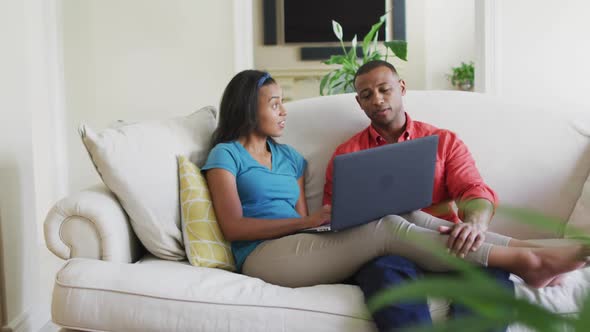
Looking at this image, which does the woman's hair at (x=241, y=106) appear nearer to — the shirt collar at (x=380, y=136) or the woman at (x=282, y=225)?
the woman at (x=282, y=225)

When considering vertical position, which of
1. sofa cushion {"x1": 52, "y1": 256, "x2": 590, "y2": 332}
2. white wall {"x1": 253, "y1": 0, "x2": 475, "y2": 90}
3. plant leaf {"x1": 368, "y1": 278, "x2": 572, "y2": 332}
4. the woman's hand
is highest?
white wall {"x1": 253, "y1": 0, "x2": 475, "y2": 90}

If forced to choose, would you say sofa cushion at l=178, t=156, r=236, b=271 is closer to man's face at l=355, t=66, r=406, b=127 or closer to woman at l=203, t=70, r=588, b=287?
woman at l=203, t=70, r=588, b=287

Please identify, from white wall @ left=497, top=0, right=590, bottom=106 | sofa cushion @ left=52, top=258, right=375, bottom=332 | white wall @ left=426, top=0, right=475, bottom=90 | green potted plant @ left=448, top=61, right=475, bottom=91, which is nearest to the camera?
sofa cushion @ left=52, top=258, right=375, bottom=332

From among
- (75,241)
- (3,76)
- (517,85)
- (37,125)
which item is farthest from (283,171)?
(517,85)

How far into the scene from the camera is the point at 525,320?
31cm

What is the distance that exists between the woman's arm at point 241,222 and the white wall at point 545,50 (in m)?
3.02

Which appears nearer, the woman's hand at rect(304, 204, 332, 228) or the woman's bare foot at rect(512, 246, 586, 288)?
the woman's bare foot at rect(512, 246, 586, 288)

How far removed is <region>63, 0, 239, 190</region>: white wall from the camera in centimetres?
430

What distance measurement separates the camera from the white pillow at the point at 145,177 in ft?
6.33

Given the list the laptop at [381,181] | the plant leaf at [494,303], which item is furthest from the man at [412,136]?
the plant leaf at [494,303]

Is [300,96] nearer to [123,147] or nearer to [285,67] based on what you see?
[285,67]

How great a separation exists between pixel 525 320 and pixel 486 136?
82.9 inches

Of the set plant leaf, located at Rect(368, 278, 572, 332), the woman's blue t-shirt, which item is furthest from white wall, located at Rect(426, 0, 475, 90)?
plant leaf, located at Rect(368, 278, 572, 332)

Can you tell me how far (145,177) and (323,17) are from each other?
198 inches
